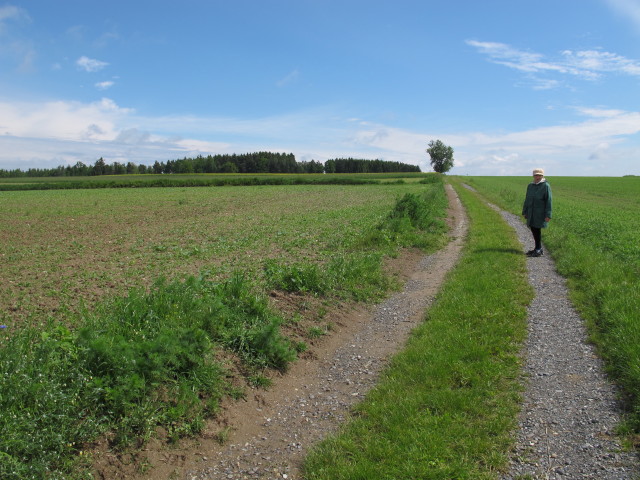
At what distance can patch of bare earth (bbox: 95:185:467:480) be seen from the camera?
3.86 metres

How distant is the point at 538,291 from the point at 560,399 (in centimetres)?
443

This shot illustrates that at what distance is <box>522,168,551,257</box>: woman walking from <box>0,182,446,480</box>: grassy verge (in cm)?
851

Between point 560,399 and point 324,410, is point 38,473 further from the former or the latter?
point 560,399

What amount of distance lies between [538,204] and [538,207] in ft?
0.30

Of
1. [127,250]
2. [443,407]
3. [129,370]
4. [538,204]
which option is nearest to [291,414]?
[443,407]

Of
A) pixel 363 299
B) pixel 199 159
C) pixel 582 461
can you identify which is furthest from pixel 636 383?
pixel 199 159

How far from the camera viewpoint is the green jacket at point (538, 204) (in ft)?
39.4

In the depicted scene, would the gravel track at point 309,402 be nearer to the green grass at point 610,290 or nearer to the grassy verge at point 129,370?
the grassy verge at point 129,370

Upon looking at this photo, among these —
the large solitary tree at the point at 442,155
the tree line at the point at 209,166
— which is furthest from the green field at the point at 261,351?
the large solitary tree at the point at 442,155

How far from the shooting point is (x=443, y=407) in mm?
4531

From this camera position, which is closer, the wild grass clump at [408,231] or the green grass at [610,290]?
the green grass at [610,290]

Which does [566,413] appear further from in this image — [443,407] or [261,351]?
[261,351]

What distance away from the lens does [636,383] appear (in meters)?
4.56

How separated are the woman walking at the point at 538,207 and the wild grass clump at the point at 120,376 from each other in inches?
351
